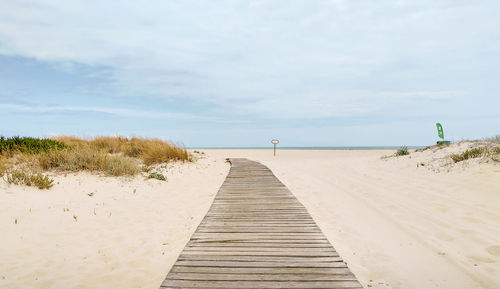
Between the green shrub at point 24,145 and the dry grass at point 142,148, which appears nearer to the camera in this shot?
the green shrub at point 24,145

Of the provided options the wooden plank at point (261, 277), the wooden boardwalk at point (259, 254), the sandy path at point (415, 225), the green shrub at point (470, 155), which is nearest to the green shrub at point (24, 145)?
the wooden boardwalk at point (259, 254)

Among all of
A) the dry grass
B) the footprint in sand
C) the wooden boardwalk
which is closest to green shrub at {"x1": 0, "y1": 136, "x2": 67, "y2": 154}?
the dry grass

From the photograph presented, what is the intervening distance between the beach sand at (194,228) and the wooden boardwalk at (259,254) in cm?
36

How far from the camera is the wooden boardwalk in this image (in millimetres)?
3357

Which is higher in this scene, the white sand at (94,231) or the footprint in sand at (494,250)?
the white sand at (94,231)

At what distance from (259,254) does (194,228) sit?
2012 millimetres

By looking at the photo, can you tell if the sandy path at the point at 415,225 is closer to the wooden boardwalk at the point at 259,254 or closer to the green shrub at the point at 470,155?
the wooden boardwalk at the point at 259,254

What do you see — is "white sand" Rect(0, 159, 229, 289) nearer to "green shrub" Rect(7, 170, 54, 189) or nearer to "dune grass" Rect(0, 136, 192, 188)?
"green shrub" Rect(7, 170, 54, 189)

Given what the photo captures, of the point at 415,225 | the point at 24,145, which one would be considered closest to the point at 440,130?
the point at 415,225

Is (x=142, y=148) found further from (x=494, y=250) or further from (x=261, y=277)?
(x=494, y=250)

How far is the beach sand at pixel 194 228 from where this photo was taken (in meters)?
3.88

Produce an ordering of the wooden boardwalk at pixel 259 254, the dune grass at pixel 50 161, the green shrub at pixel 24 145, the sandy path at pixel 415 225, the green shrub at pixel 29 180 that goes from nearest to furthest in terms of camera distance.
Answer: the wooden boardwalk at pixel 259 254
the sandy path at pixel 415 225
the green shrub at pixel 29 180
the dune grass at pixel 50 161
the green shrub at pixel 24 145

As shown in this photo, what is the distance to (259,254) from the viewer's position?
4.07 m

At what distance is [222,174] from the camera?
12.9 meters
